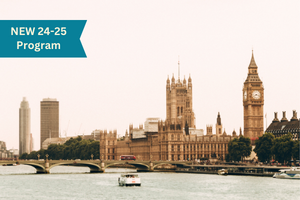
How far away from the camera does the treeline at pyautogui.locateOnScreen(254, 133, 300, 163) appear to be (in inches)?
5669

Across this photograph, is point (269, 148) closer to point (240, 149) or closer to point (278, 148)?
point (278, 148)

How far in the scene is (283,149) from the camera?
5714 inches

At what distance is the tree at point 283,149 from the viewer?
144m

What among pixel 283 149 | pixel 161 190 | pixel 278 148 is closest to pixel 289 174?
pixel 283 149

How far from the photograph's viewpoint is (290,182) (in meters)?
110

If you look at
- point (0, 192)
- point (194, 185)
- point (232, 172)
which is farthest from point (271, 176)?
point (0, 192)

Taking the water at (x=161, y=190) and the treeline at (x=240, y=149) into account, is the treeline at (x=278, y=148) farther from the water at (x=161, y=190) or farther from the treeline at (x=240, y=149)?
the water at (x=161, y=190)

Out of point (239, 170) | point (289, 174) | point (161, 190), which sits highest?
point (289, 174)

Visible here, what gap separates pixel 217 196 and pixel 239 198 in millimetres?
3831

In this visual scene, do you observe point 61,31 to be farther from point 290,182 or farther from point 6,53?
point 290,182

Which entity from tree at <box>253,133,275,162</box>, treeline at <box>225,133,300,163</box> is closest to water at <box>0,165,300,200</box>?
treeline at <box>225,133,300,163</box>

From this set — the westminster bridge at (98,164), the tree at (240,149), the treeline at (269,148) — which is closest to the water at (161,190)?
the treeline at (269,148)

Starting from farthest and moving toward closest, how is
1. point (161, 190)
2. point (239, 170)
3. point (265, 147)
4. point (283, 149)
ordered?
1. point (265, 147)
2. point (283, 149)
3. point (239, 170)
4. point (161, 190)

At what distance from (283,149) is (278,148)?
257cm
